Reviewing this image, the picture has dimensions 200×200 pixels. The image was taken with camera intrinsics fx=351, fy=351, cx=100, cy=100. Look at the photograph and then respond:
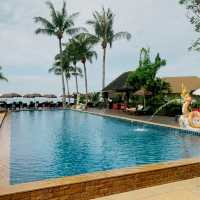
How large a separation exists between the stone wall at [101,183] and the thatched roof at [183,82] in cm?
3728

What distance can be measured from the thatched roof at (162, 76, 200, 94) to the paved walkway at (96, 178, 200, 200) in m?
37.6

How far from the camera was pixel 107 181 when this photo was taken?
18.8 ft

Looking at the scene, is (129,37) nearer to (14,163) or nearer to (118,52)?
(118,52)

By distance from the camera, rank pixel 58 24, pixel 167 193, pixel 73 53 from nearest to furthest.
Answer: pixel 167 193 < pixel 58 24 < pixel 73 53

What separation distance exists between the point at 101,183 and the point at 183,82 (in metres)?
41.6

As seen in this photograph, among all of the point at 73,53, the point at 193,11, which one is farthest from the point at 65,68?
the point at 193,11

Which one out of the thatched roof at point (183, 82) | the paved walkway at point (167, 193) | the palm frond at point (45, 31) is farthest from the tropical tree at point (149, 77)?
the paved walkway at point (167, 193)

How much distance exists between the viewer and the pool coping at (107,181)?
5.12 meters

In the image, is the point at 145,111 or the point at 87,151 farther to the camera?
the point at 145,111

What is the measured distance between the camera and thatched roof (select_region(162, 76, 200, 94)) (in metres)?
43.9

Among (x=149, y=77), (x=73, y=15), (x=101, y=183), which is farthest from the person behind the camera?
(x=73, y=15)

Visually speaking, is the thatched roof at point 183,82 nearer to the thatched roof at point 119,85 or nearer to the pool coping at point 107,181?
the thatched roof at point 119,85

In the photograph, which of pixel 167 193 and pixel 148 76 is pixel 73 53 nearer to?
pixel 148 76

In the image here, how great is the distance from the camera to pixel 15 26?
26.9 m
